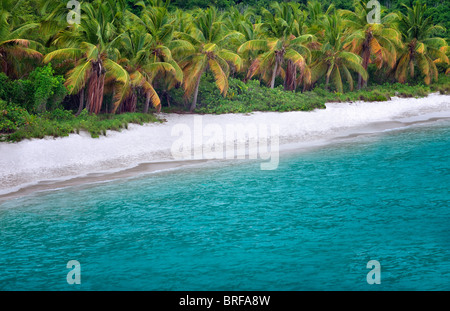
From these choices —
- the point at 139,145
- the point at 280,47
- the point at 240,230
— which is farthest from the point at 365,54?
the point at 240,230

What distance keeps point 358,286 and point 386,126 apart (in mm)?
24430

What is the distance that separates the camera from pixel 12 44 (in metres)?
25.0

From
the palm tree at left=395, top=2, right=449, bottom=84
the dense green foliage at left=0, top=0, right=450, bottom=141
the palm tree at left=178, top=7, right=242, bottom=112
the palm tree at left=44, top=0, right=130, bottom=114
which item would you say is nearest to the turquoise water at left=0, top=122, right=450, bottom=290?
the dense green foliage at left=0, top=0, right=450, bottom=141

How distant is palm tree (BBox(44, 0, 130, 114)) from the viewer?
26078 mm

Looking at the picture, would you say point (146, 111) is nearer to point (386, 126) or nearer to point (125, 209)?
point (125, 209)

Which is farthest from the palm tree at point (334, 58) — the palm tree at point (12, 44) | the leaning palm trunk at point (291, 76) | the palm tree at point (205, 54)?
the palm tree at point (12, 44)

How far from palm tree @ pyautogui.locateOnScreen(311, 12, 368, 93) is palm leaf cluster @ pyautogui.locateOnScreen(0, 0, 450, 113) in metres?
0.08

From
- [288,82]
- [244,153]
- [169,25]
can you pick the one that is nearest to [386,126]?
[288,82]

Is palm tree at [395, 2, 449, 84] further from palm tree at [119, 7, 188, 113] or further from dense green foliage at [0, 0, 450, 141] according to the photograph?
palm tree at [119, 7, 188, 113]

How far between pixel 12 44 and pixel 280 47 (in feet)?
62.9

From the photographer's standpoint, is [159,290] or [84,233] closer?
[159,290]

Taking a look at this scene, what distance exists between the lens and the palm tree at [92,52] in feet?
85.6

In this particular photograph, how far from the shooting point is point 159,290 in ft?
38.3

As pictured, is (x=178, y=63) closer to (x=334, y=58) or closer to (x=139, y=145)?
(x=139, y=145)
